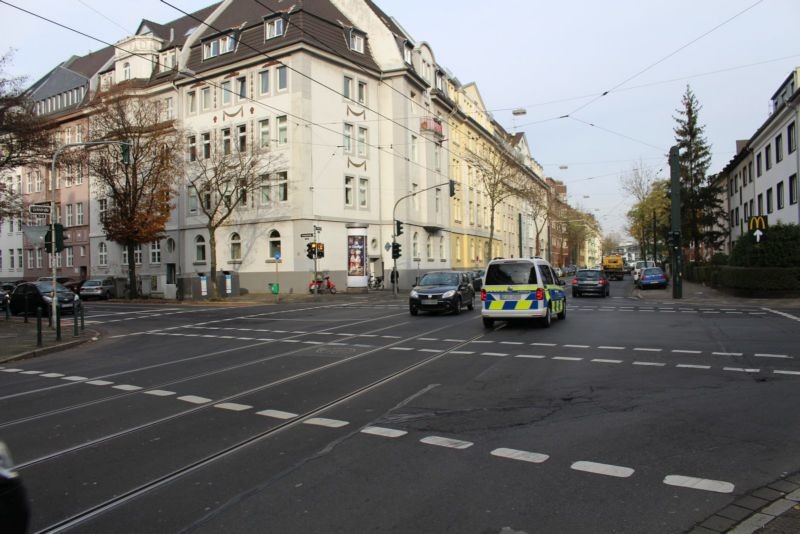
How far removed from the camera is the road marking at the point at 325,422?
6051mm

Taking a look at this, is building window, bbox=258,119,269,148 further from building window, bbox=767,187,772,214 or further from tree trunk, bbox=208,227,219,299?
building window, bbox=767,187,772,214

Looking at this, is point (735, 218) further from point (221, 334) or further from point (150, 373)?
point (150, 373)

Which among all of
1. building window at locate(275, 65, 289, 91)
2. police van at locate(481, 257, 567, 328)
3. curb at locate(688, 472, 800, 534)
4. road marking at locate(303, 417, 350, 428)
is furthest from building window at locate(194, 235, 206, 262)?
curb at locate(688, 472, 800, 534)

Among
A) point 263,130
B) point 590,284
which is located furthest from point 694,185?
point 263,130

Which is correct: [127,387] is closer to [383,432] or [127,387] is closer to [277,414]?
[277,414]

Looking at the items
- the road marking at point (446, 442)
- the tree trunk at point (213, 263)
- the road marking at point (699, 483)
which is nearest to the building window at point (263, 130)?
the tree trunk at point (213, 263)

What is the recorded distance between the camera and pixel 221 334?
1605cm

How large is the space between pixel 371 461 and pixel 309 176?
32794 millimetres

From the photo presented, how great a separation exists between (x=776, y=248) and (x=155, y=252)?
41.8 meters

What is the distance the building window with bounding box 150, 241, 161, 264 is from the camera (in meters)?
45.4

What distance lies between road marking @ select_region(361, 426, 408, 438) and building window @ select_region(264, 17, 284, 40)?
36.1 meters

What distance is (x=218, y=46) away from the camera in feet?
132

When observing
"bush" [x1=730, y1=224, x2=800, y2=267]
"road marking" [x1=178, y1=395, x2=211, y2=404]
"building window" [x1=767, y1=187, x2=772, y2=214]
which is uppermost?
"building window" [x1=767, y1=187, x2=772, y2=214]

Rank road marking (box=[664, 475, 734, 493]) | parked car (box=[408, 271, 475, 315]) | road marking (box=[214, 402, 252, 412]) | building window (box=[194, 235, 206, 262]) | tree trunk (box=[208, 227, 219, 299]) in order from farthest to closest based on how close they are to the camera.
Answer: building window (box=[194, 235, 206, 262]) → tree trunk (box=[208, 227, 219, 299]) → parked car (box=[408, 271, 475, 315]) → road marking (box=[214, 402, 252, 412]) → road marking (box=[664, 475, 734, 493])
